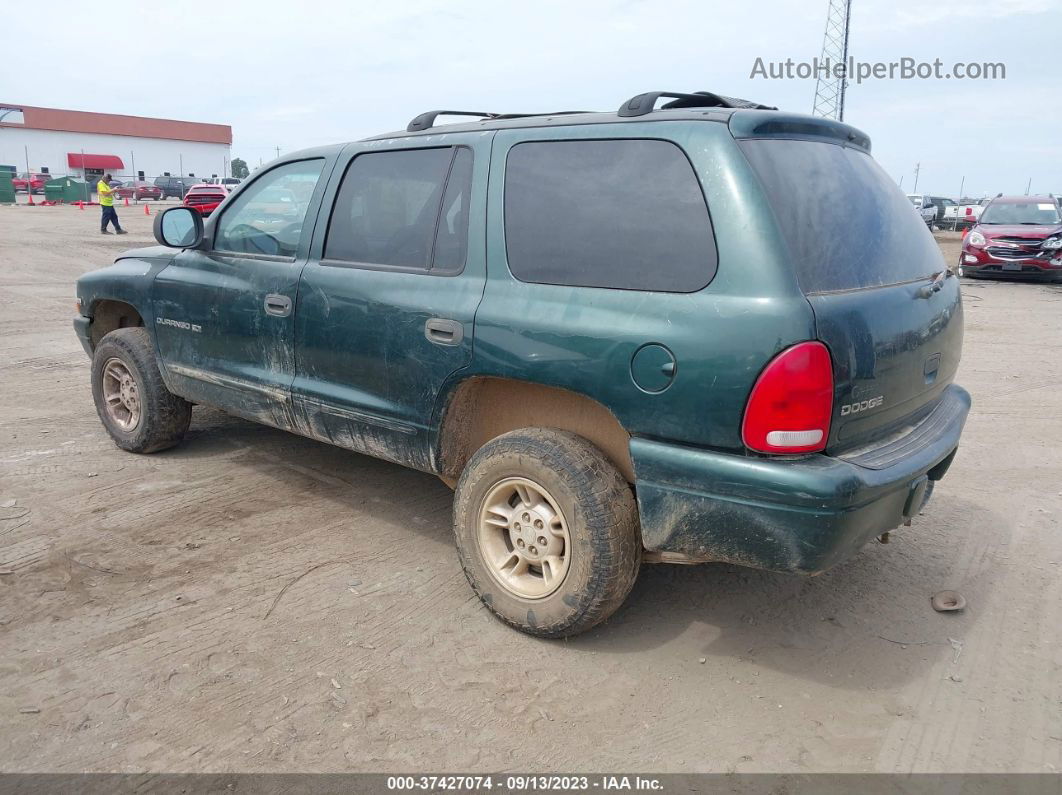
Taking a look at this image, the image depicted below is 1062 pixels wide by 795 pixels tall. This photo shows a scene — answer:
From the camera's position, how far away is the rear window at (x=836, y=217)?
2.65m

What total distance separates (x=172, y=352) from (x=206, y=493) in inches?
33.2

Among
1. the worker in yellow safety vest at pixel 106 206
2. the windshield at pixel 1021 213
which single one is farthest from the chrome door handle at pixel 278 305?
the worker in yellow safety vest at pixel 106 206

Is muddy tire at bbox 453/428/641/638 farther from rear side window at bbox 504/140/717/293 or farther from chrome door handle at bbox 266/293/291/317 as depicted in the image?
chrome door handle at bbox 266/293/291/317

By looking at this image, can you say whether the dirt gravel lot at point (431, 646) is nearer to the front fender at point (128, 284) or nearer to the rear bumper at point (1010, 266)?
the front fender at point (128, 284)

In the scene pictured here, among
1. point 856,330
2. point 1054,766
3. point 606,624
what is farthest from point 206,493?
point 1054,766

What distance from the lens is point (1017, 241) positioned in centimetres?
1461

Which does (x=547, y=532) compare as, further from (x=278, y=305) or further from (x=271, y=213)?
(x=271, y=213)

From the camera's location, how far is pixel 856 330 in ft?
8.54

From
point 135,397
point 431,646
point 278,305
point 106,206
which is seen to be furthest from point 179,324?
point 106,206

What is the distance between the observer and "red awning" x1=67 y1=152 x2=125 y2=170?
2598 inches

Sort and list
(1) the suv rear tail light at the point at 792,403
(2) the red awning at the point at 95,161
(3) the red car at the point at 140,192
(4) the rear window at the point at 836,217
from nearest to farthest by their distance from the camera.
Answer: (1) the suv rear tail light at the point at 792,403
(4) the rear window at the point at 836,217
(3) the red car at the point at 140,192
(2) the red awning at the point at 95,161

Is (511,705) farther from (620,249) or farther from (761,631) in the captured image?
(620,249)

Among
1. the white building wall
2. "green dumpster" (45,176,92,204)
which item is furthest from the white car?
the white building wall

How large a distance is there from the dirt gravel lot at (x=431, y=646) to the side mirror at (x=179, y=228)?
134cm
